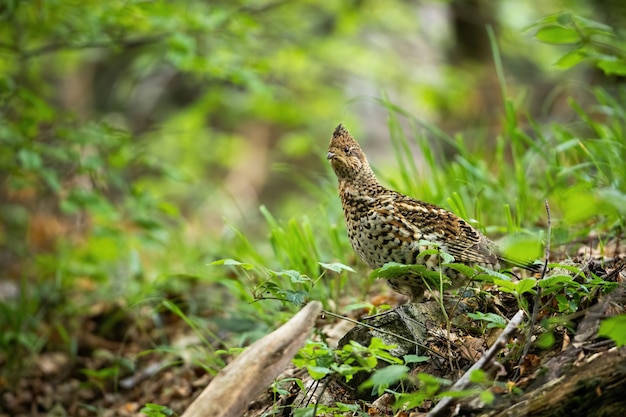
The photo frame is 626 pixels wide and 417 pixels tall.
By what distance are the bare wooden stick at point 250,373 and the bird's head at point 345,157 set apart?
3.81ft

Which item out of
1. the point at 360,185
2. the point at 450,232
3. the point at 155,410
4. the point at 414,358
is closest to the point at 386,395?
the point at 414,358

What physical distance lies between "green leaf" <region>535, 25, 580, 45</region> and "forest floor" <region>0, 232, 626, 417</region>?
40.7 inches

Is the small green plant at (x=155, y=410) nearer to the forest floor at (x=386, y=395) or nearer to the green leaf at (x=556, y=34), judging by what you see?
the forest floor at (x=386, y=395)

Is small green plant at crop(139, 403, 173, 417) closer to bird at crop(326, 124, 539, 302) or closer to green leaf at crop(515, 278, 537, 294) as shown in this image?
bird at crop(326, 124, 539, 302)

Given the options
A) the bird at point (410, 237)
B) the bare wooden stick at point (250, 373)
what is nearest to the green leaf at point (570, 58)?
the bird at point (410, 237)

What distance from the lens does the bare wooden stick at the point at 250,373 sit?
8.00 feet

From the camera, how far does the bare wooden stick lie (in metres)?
2.44

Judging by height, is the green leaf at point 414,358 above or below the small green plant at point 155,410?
above

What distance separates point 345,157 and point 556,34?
118 centimetres

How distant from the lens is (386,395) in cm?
282

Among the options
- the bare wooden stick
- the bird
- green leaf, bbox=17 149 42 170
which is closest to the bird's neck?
the bird

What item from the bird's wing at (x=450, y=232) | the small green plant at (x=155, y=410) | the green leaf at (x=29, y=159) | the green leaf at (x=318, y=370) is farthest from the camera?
the green leaf at (x=29, y=159)

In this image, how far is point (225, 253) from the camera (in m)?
4.94

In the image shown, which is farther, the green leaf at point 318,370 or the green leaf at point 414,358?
the green leaf at point 414,358
